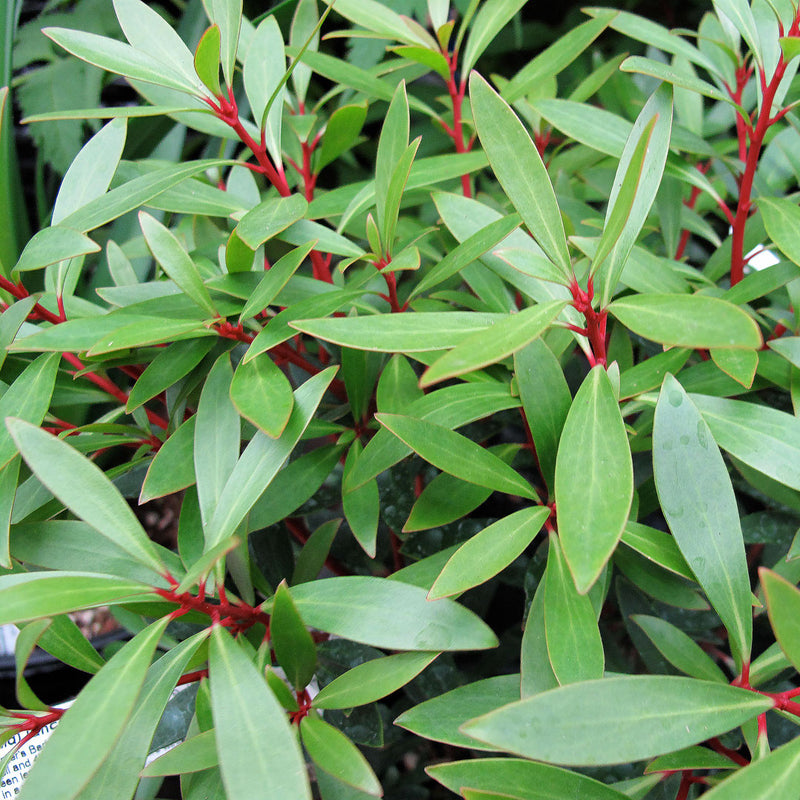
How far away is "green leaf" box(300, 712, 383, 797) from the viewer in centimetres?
39

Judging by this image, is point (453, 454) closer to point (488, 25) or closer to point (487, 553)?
point (487, 553)

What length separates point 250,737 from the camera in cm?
36

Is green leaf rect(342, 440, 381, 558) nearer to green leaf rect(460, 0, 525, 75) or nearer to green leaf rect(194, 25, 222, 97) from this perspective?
green leaf rect(194, 25, 222, 97)

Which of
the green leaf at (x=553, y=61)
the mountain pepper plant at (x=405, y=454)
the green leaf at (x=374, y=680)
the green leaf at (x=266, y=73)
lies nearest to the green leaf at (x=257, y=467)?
the mountain pepper plant at (x=405, y=454)

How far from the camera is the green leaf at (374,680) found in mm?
427

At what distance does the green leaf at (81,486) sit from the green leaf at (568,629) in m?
0.24

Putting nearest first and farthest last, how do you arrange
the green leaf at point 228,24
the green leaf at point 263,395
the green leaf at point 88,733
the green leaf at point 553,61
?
the green leaf at point 88,733, the green leaf at point 263,395, the green leaf at point 228,24, the green leaf at point 553,61

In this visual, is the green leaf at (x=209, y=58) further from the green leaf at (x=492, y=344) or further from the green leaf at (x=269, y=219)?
the green leaf at (x=492, y=344)

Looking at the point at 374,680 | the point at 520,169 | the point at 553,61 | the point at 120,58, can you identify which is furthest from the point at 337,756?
the point at 553,61

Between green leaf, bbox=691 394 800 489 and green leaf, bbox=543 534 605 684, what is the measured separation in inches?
5.2

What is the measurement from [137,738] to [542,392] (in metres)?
0.33

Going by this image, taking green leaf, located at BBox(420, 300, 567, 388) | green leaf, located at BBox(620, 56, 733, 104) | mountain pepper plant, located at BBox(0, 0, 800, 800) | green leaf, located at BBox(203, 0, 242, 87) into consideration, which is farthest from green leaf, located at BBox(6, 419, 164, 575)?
green leaf, located at BBox(620, 56, 733, 104)

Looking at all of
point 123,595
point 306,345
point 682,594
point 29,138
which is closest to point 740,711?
point 682,594

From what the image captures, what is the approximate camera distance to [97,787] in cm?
40
